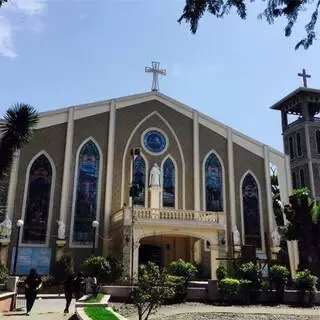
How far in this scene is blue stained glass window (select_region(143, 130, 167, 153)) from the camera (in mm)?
25656

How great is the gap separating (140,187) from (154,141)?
3.02m

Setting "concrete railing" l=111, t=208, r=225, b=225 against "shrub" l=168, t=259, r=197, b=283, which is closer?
"shrub" l=168, t=259, r=197, b=283

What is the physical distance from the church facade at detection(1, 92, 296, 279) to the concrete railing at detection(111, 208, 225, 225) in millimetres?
54

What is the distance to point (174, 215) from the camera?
22.8m

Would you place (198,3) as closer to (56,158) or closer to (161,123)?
(56,158)

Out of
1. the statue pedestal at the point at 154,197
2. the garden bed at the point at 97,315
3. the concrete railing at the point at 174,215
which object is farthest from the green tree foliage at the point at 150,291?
the statue pedestal at the point at 154,197

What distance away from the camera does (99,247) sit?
22875mm

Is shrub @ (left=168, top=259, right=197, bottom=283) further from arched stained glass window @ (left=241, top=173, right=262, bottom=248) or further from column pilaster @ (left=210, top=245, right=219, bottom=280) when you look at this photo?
arched stained glass window @ (left=241, top=173, right=262, bottom=248)

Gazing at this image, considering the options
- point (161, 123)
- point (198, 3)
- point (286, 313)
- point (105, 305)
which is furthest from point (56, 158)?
point (198, 3)

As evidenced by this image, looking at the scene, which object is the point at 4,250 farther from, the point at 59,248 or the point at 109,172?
the point at 109,172

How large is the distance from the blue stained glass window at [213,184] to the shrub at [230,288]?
9.60m

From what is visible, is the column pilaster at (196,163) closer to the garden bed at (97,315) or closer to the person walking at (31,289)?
the person walking at (31,289)

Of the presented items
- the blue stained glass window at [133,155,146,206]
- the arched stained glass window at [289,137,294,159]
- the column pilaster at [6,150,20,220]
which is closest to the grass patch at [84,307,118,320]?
the column pilaster at [6,150,20,220]

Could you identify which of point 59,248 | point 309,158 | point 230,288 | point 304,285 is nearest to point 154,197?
point 59,248
